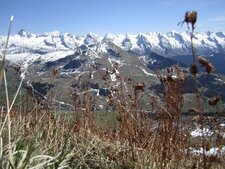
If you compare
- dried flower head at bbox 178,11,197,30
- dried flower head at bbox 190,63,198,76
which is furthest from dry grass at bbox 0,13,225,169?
dried flower head at bbox 178,11,197,30

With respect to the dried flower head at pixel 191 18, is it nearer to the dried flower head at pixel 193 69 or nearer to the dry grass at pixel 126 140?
the dried flower head at pixel 193 69

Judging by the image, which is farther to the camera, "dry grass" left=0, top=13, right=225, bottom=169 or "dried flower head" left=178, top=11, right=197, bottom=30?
"dry grass" left=0, top=13, right=225, bottom=169

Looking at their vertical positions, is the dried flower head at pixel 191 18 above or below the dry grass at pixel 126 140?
above

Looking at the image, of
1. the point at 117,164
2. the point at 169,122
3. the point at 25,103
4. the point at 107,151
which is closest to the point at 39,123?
the point at 25,103

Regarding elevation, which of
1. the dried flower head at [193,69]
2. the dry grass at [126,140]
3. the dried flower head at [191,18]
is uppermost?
the dried flower head at [191,18]

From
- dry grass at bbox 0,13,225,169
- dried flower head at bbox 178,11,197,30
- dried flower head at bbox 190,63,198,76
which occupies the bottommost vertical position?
dry grass at bbox 0,13,225,169

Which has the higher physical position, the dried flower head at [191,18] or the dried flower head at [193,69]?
the dried flower head at [191,18]

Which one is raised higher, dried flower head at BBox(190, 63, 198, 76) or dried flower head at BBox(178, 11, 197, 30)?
dried flower head at BBox(178, 11, 197, 30)

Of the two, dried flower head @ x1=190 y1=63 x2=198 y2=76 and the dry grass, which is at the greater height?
dried flower head @ x1=190 y1=63 x2=198 y2=76

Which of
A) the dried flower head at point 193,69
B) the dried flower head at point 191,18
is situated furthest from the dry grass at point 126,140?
the dried flower head at point 191,18

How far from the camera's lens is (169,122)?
3379mm

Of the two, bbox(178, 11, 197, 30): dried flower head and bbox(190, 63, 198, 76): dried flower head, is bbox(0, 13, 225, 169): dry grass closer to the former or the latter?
bbox(190, 63, 198, 76): dried flower head

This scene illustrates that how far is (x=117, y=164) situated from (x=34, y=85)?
2.36 metres

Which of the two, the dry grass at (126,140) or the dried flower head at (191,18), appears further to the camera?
the dry grass at (126,140)
